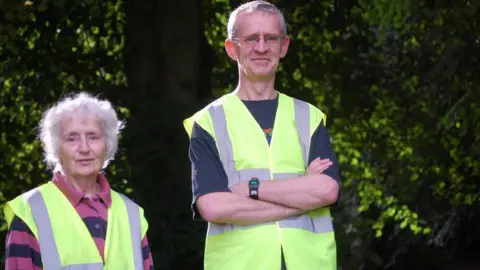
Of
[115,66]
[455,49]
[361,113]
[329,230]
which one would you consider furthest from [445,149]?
[329,230]

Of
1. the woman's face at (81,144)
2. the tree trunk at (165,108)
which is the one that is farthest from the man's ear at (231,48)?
the tree trunk at (165,108)

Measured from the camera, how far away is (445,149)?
14062 millimetres

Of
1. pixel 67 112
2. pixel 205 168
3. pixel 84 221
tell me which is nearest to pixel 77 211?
pixel 84 221

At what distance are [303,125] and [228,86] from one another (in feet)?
22.5

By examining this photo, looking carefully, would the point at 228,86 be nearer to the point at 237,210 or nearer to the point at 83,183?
the point at 237,210

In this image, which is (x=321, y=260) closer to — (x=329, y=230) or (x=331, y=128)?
(x=329, y=230)

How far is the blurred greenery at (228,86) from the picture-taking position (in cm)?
1126

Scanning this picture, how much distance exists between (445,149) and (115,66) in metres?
3.63

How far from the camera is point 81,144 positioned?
511 cm

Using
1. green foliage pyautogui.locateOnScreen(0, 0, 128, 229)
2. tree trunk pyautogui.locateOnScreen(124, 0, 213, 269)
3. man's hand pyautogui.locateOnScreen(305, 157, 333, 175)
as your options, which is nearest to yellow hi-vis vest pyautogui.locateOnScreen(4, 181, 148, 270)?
man's hand pyautogui.locateOnScreen(305, 157, 333, 175)

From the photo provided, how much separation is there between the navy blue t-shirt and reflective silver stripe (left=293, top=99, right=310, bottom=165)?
21 millimetres

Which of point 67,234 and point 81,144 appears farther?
point 81,144

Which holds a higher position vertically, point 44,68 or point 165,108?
point 44,68

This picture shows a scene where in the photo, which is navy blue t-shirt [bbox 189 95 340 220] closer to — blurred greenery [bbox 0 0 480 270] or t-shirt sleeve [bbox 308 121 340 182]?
t-shirt sleeve [bbox 308 121 340 182]
